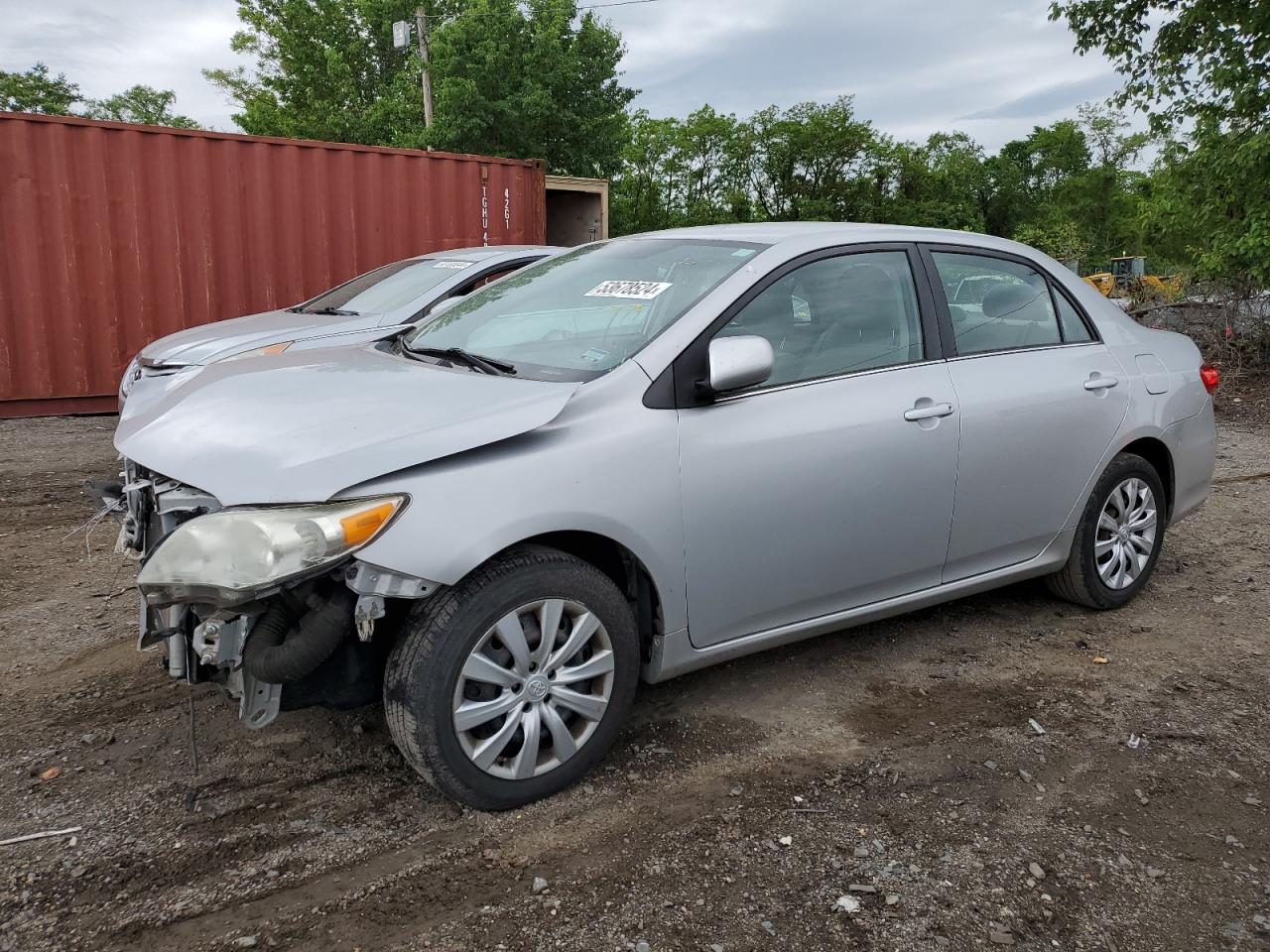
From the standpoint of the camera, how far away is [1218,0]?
10625 mm

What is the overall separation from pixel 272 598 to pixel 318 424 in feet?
1.52

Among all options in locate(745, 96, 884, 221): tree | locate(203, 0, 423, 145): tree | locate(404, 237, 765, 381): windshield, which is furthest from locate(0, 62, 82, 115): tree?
locate(404, 237, 765, 381): windshield

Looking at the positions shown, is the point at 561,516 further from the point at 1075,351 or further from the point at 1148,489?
the point at 1148,489

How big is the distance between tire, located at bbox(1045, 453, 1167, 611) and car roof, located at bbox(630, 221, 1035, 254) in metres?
1.05

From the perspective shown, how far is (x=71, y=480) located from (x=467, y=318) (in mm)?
4375

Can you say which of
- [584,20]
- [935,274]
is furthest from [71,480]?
[584,20]

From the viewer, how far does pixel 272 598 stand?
2.45 meters

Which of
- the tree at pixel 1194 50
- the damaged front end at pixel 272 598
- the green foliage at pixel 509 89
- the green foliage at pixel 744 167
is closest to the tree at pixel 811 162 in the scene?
the green foliage at pixel 744 167

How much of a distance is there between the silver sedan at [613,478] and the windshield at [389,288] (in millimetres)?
3306

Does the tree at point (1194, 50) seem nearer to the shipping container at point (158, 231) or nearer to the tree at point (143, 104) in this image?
the shipping container at point (158, 231)

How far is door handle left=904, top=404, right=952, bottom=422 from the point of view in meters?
3.40

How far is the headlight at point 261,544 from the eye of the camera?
2365 millimetres

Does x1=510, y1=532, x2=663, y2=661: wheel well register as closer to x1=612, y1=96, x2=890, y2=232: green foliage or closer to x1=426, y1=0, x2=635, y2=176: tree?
x1=426, y1=0, x2=635, y2=176: tree

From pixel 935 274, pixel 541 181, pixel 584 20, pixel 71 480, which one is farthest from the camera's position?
pixel 584 20
